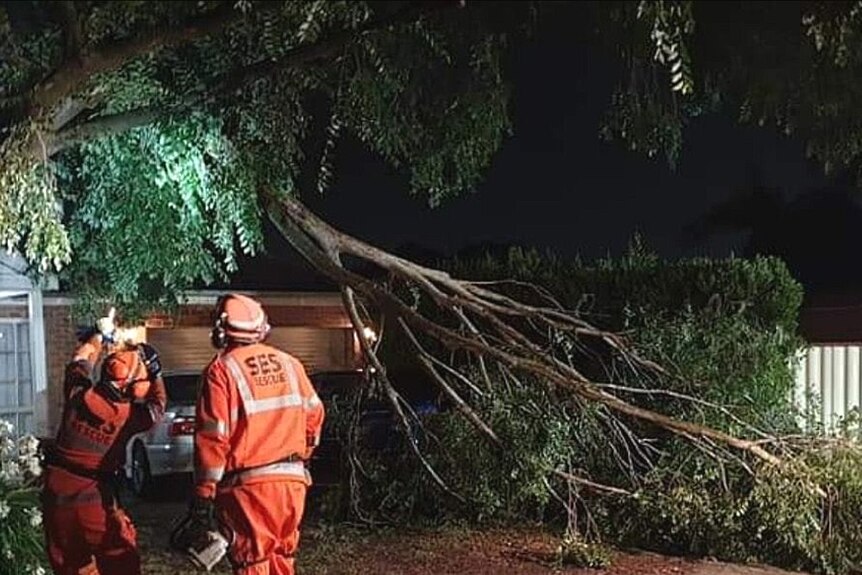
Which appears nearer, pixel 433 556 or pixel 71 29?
pixel 71 29

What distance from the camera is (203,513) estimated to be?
586 cm

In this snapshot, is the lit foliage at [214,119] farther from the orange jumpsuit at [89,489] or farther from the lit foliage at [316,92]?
the orange jumpsuit at [89,489]

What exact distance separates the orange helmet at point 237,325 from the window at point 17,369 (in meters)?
10.8

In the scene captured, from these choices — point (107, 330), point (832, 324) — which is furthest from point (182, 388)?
point (832, 324)

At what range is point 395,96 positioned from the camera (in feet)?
29.0

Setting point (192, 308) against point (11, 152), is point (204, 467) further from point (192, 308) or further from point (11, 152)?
point (192, 308)

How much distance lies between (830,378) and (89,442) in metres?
6.90

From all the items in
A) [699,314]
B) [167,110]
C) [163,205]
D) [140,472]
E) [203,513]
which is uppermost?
[167,110]

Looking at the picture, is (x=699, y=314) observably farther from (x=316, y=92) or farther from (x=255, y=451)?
(x=255, y=451)

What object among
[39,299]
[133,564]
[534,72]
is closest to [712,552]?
[534,72]

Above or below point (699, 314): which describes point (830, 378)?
below

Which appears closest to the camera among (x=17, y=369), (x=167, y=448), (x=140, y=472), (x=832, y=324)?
(x=832, y=324)

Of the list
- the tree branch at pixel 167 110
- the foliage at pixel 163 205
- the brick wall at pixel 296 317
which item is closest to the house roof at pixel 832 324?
the foliage at pixel 163 205

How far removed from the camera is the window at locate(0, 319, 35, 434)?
16156mm
